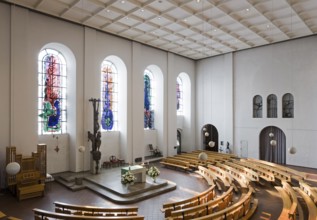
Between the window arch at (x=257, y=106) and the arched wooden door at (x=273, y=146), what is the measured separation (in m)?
1.10

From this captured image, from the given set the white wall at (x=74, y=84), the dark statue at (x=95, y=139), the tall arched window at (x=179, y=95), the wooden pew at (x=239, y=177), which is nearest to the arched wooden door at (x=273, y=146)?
the wooden pew at (x=239, y=177)

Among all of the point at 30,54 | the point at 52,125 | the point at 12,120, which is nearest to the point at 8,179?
the point at 12,120

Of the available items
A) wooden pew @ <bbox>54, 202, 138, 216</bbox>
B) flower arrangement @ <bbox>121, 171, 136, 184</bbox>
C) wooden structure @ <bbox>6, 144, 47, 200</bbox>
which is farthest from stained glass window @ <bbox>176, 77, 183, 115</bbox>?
wooden pew @ <bbox>54, 202, 138, 216</bbox>

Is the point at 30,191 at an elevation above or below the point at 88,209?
below

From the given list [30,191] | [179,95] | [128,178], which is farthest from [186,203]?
[179,95]

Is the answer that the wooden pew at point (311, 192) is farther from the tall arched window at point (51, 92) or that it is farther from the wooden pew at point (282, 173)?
the tall arched window at point (51, 92)

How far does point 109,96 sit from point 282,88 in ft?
36.6

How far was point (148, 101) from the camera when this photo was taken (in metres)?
18.3

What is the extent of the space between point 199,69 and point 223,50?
10.3ft

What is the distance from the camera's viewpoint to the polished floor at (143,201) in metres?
8.58

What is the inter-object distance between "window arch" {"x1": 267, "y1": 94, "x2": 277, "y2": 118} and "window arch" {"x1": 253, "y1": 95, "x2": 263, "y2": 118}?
54 cm

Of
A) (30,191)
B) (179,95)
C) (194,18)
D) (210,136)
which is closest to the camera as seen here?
(30,191)

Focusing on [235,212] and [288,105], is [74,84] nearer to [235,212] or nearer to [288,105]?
[235,212]

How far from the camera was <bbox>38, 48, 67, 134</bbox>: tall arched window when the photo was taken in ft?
42.3
